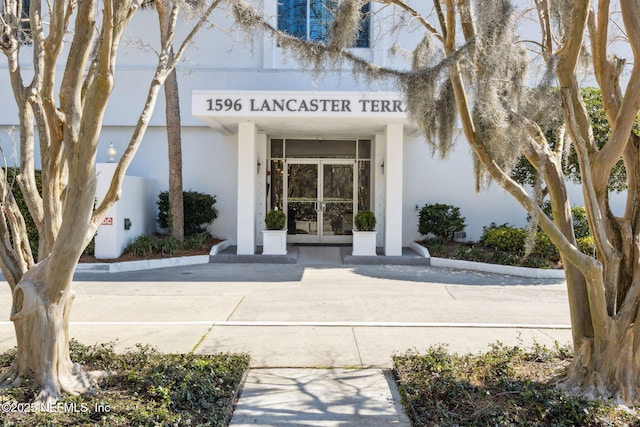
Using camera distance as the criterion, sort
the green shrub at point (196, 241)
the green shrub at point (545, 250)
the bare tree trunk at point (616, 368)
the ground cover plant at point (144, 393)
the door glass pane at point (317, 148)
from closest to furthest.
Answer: the ground cover plant at point (144, 393)
the bare tree trunk at point (616, 368)
the green shrub at point (545, 250)
the green shrub at point (196, 241)
the door glass pane at point (317, 148)

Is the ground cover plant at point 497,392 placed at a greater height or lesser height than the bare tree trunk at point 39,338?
lesser

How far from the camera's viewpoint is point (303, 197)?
51.3 feet

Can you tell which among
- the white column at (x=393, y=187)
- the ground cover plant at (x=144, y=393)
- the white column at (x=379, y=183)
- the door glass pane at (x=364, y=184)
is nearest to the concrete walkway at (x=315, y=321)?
the ground cover plant at (x=144, y=393)

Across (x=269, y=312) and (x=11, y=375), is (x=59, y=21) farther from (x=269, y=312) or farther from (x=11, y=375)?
(x=269, y=312)

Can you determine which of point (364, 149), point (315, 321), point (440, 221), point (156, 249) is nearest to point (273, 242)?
point (156, 249)

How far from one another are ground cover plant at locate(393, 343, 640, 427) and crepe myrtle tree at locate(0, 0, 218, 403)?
9.13ft

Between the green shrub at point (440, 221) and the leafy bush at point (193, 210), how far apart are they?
6.07m

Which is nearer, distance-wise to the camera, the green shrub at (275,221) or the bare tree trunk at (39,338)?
the bare tree trunk at (39,338)

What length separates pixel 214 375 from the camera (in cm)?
433

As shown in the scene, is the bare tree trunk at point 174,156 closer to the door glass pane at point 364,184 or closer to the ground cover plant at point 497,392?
the door glass pane at point 364,184

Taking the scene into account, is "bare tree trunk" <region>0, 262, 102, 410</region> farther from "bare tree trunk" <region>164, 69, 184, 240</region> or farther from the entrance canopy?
"bare tree trunk" <region>164, 69, 184, 240</region>

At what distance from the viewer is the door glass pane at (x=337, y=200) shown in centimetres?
1559

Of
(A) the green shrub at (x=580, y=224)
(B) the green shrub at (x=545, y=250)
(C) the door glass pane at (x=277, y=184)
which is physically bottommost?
(B) the green shrub at (x=545, y=250)

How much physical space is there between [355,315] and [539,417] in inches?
148
